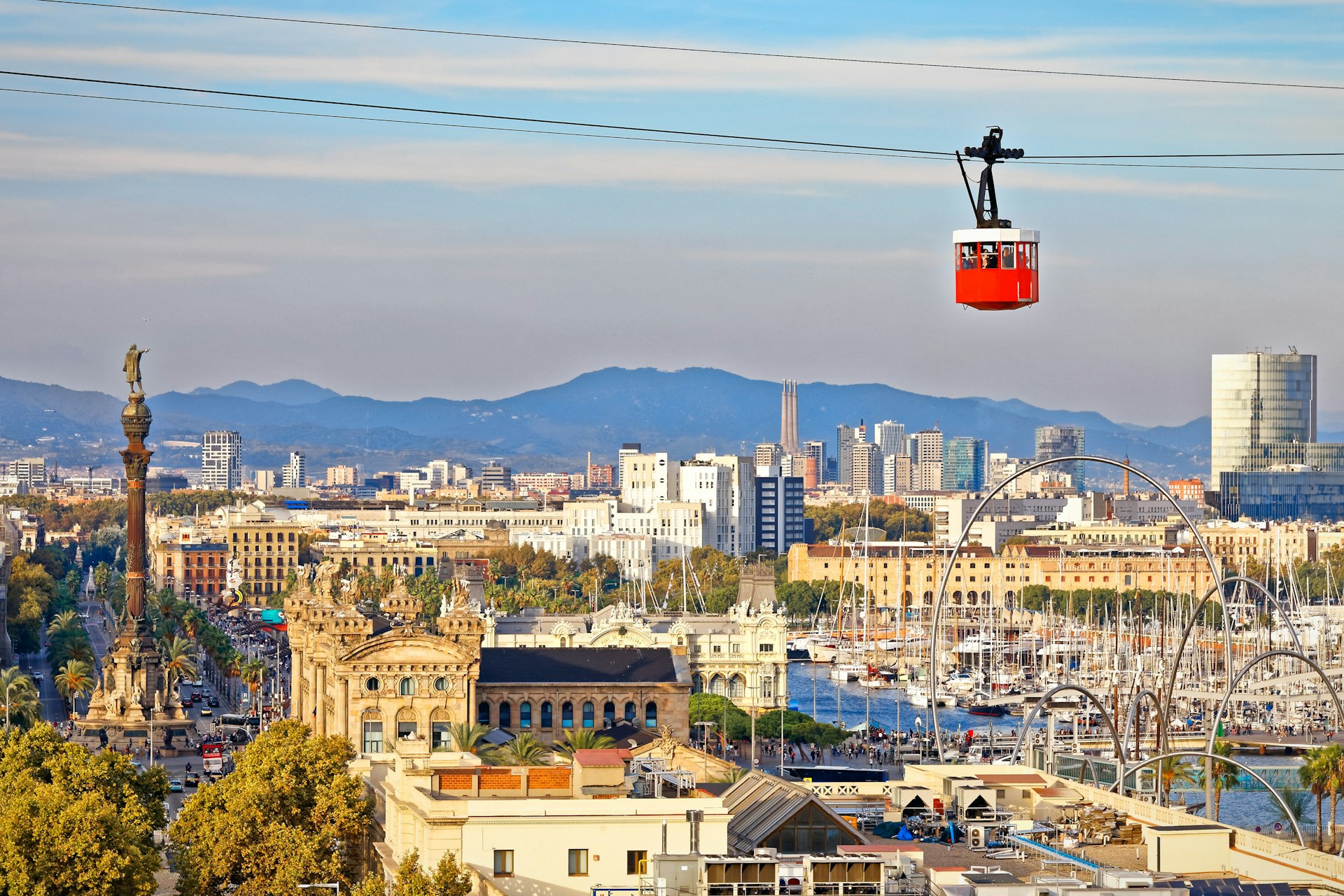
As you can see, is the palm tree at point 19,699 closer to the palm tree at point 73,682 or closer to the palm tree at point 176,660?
the palm tree at point 73,682

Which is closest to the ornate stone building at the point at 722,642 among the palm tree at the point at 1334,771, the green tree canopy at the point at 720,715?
the green tree canopy at the point at 720,715

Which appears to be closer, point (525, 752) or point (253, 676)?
point (525, 752)

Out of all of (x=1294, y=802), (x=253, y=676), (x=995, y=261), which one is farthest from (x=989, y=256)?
(x=253, y=676)

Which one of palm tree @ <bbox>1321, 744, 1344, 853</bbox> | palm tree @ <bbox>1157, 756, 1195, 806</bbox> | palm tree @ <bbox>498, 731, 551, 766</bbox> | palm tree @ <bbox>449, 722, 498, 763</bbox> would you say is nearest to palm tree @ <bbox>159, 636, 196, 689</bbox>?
palm tree @ <bbox>449, 722, 498, 763</bbox>

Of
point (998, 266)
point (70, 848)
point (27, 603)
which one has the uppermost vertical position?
point (998, 266)

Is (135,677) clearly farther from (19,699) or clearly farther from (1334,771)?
(1334,771)

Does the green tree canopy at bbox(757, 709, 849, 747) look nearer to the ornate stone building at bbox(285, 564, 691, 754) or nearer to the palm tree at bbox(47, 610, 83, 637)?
the ornate stone building at bbox(285, 564, 691, 754)

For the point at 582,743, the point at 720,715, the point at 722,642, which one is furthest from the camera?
the point at 722,642

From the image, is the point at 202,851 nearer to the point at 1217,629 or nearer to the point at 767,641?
the point at 767,641
